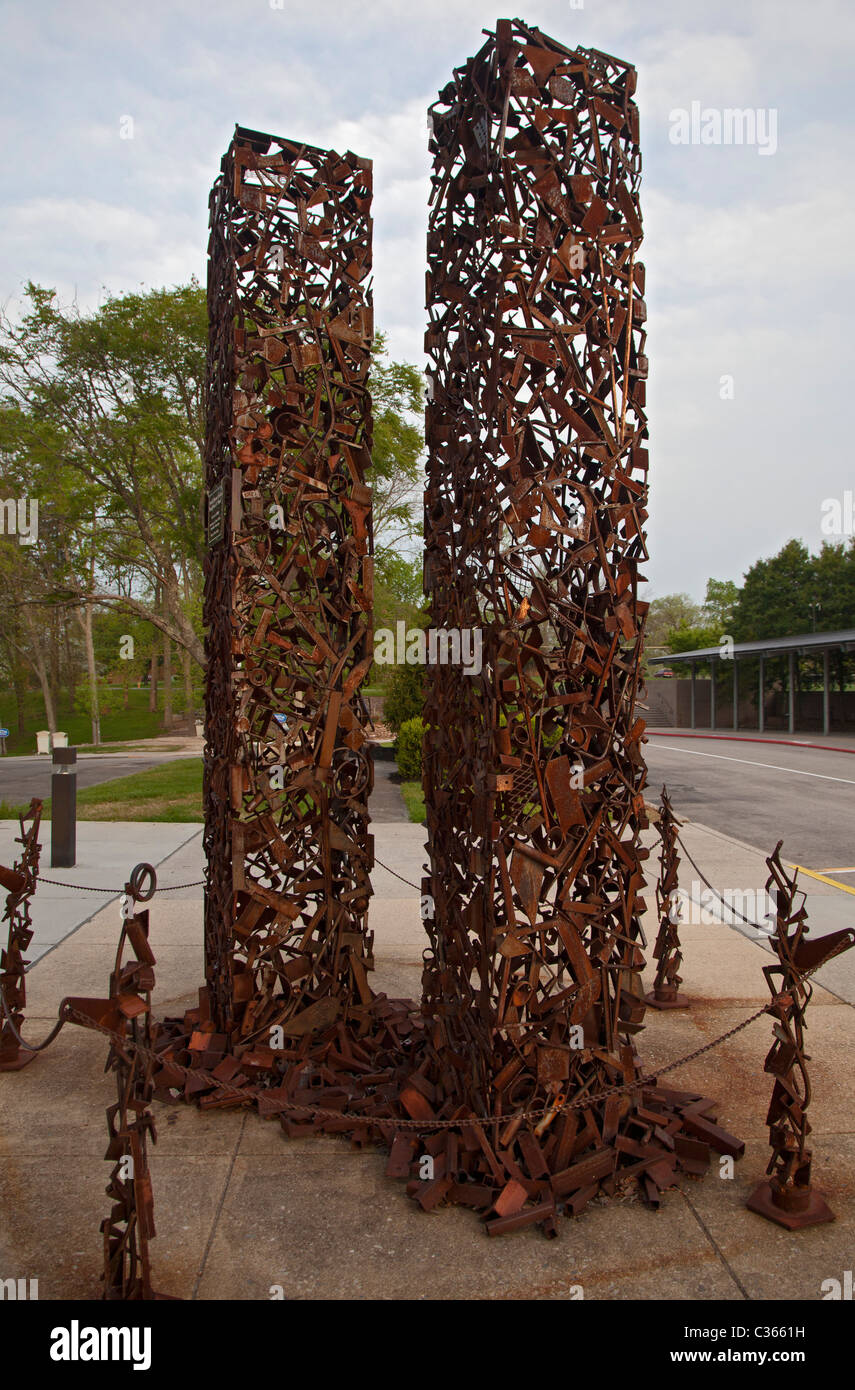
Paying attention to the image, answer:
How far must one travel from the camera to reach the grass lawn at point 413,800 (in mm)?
13383

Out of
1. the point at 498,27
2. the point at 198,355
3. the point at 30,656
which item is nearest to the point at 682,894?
the point at 498,27

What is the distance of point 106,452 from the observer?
69.9 ft

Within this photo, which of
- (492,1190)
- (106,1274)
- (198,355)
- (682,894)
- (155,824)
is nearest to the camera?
(106,1274)

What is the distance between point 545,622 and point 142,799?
44.8ft

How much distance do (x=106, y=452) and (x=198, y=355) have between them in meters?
3.32

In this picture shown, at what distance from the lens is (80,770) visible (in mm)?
22797

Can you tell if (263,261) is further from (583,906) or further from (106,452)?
(106,452)

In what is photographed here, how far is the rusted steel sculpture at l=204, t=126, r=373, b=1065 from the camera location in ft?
15.1

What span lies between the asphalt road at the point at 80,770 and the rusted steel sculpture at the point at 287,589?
43.3ft

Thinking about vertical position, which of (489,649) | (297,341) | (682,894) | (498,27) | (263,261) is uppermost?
(498,27)

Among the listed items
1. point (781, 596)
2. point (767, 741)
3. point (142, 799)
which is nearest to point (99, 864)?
point (142, 799)

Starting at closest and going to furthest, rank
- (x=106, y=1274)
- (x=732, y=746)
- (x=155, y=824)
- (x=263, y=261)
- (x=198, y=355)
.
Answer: (x=106, y=1274) < (x=263, y=261) < (x=155, y=824) < (x=198, y=355) < (x=732, y=746)

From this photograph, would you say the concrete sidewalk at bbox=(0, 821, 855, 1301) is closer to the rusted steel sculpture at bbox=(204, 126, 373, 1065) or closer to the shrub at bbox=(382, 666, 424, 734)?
the rusted steel sculpture at bbox=(204, 126, 373, 1065)

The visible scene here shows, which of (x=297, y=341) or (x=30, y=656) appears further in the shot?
(x=30, y=656)
